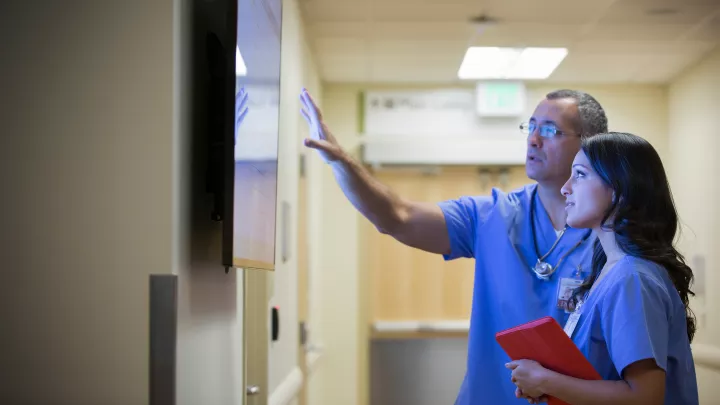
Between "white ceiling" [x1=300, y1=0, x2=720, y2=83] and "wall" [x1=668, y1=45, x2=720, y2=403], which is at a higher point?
"white ceiling" [x1=300, y1=0, x2=720, y2=83]

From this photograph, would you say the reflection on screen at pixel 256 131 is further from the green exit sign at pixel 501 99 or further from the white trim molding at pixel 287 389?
the green exit sign at pixel 501 99

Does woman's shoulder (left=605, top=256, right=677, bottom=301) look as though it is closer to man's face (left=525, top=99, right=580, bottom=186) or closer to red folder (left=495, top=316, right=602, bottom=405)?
red folder (left=495, top=316, right=602, bottom=405)

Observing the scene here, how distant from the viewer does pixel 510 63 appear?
4.65m

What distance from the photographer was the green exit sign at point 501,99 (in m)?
5.12

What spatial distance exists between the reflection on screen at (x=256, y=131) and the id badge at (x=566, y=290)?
74 cm

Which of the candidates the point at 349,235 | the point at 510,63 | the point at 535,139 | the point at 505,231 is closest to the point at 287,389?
the point at 505,231

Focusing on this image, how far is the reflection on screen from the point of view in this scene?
1532 millimetres

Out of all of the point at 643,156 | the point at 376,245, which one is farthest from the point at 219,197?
the point at 376,245

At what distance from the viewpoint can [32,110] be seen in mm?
1313

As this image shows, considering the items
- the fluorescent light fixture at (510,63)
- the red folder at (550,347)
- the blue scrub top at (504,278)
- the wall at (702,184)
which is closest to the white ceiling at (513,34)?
the fluorescent light fixture at (510,63)

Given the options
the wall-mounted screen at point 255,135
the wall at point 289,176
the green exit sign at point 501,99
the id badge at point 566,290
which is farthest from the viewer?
the green exit sign at point 501,99

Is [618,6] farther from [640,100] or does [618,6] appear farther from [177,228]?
[177,228]

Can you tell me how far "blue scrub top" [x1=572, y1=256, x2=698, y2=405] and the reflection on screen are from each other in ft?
2.33

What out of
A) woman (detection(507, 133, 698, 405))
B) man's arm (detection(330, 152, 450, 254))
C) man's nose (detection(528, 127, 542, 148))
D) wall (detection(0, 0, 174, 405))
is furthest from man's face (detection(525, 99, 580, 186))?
wall (detection(0, 0, 174, 405))
